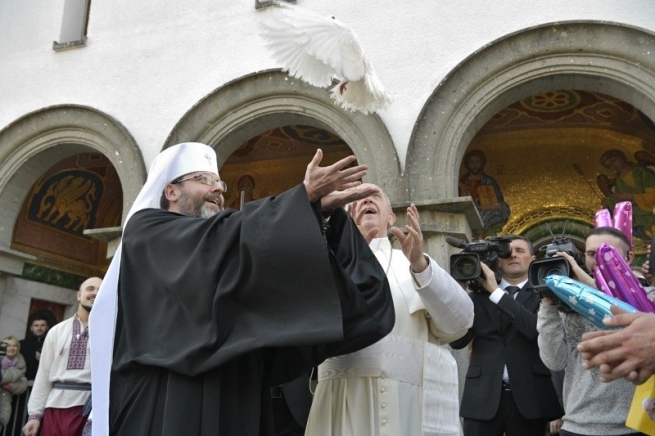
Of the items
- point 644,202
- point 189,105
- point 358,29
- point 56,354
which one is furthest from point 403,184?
point 644,202

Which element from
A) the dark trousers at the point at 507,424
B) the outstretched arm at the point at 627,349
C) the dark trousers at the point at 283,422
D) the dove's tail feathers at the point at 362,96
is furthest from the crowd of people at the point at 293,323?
the dark trousers at the point at 283,422

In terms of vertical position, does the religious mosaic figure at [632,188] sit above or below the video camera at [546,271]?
above

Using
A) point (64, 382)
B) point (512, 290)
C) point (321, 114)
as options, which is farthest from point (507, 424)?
point (321, 114)

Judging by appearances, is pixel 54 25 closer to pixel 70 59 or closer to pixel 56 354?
pixel 70 59

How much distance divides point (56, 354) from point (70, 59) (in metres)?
4.67

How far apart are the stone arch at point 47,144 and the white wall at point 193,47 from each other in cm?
19

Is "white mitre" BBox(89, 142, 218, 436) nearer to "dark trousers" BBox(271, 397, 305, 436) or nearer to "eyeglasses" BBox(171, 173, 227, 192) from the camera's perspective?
"eyeglasses" BBox(171, 173, 227, 192)

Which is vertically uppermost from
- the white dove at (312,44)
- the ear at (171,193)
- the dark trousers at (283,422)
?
the white dove at (312,44)

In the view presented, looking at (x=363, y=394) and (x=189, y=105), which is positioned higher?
(x=189, y=105)

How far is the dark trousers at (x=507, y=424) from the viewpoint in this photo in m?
4.02

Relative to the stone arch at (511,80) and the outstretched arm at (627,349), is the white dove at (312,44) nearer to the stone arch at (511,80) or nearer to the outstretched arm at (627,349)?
the outstretched arm at (627,349)

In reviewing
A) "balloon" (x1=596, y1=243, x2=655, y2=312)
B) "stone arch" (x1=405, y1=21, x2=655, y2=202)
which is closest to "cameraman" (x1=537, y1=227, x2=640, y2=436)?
"balloon" (x1=596, y1=243, x2=655, y2=312)

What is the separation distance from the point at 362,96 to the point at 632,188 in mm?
6847

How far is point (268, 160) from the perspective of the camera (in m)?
10.2
